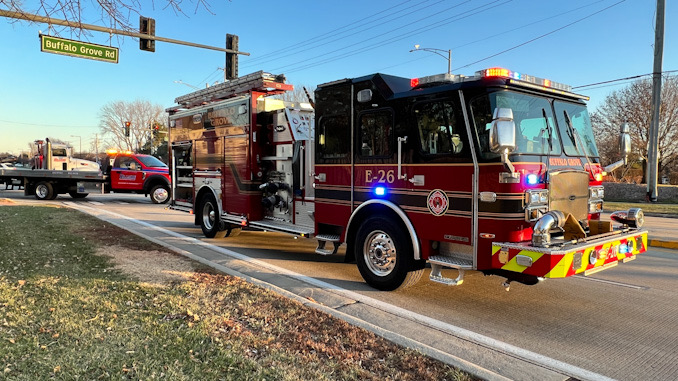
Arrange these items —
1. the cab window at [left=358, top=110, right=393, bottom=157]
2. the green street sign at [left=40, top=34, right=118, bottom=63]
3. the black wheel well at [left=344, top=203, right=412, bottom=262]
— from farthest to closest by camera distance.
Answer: the green street sign at [left=40, top=34, right=118, bottom=63]
the cab window at [left=358, top=110, right=393, bottom=157]
the black wheel well at [left=344, top=203, right=412, bottom=262]

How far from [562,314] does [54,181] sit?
2178 cm

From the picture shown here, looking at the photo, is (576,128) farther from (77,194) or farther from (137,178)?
(77,194)

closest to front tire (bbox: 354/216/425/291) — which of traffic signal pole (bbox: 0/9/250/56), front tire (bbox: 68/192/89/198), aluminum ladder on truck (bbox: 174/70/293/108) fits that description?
aluminum ladder on truck (bbox: 174/70/293/108)

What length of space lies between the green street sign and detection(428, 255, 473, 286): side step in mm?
11877

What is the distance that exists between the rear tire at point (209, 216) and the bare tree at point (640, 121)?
33501mm

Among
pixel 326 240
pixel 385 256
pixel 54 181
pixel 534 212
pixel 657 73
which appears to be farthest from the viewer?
pixel 54 181

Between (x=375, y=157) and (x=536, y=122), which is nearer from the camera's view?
(x=536, y=122)

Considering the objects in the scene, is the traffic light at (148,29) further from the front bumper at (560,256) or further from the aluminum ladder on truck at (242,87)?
the front bumper at (560,256)

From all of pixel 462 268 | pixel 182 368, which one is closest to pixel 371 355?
pixel 182 368

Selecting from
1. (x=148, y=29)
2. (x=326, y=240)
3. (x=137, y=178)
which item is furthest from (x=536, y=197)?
(x=137, y=178)

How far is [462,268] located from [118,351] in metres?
3.37

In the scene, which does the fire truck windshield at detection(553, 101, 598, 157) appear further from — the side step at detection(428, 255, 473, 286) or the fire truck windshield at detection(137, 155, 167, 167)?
the fire truck windshield at detection(137, 155, 167, 167)

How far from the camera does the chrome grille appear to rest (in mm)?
5070

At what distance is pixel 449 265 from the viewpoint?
5.02 metres
